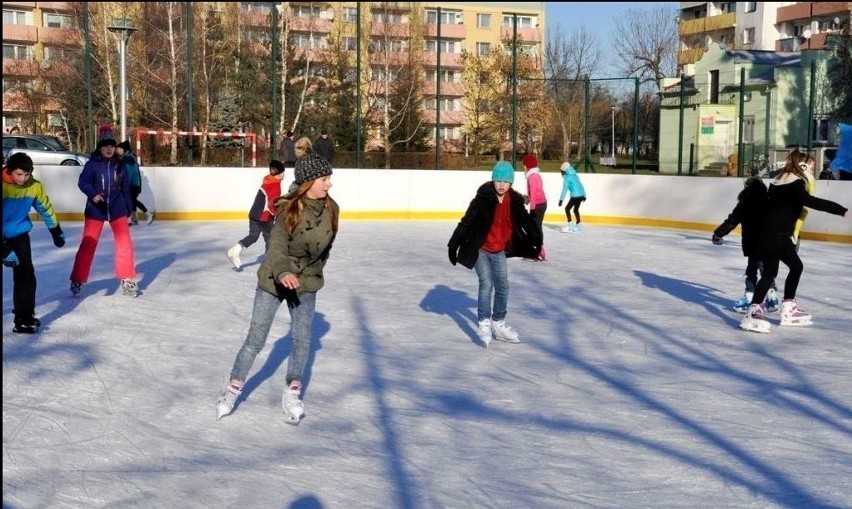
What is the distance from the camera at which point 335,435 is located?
5.07 meters

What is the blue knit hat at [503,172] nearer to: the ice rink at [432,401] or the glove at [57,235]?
the ice rink at [432,401]

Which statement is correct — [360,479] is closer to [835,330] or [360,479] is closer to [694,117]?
[835,330]

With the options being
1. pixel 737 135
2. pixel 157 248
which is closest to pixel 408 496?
pixel 157 248

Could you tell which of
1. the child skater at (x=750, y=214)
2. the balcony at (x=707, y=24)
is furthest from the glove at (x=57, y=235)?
the balcony at (x=707, y=24)

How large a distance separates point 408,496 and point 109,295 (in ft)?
19.4

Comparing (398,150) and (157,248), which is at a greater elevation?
(398,150)

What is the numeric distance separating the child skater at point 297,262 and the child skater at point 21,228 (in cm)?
271

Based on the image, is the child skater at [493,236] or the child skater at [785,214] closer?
the child skater at [493,236]

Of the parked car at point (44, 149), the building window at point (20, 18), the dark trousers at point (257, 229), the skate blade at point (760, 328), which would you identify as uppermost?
the building window at point (20, 18)

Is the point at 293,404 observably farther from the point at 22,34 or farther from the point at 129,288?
the point at 22,34

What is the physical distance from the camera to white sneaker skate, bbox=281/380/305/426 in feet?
17.2

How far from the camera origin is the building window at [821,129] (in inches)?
771

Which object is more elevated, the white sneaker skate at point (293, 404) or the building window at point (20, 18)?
the building window at point (20, 18)

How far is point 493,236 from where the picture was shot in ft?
23.4
